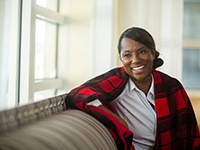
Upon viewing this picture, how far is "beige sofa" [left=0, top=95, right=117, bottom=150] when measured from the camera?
26.7 inches

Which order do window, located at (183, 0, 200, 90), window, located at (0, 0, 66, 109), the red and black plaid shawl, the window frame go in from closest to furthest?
the red and black plaid shawl < window, located at (0, 0, 66, 109) < the window frame < window, located at (183, 0, 200, 90)

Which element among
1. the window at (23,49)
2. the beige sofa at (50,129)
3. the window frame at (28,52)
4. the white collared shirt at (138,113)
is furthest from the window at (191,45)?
the beige sofa at (50,129)

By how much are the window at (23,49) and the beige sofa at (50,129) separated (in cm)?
97

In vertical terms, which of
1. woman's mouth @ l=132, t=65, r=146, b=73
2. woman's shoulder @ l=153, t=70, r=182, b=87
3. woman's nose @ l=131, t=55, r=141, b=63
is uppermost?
woman's nose @ l=131, t=55, r=141, b=63

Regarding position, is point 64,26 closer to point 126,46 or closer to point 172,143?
point 126,46

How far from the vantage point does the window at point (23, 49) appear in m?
2.01

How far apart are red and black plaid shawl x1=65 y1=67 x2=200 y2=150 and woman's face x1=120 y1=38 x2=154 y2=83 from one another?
0.06m

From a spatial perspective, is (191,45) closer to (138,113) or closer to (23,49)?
(23,49)

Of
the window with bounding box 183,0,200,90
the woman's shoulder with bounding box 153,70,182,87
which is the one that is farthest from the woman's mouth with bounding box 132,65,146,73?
the window with bounding box 183,0,200,90

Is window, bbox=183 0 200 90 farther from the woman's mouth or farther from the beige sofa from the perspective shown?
the beige sofa

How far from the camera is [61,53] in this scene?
268 centimetres

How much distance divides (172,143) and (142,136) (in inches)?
5.7

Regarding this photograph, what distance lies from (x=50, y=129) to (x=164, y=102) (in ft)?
2.13

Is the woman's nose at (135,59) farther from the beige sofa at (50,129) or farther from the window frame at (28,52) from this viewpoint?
the window frame at (28,52)
